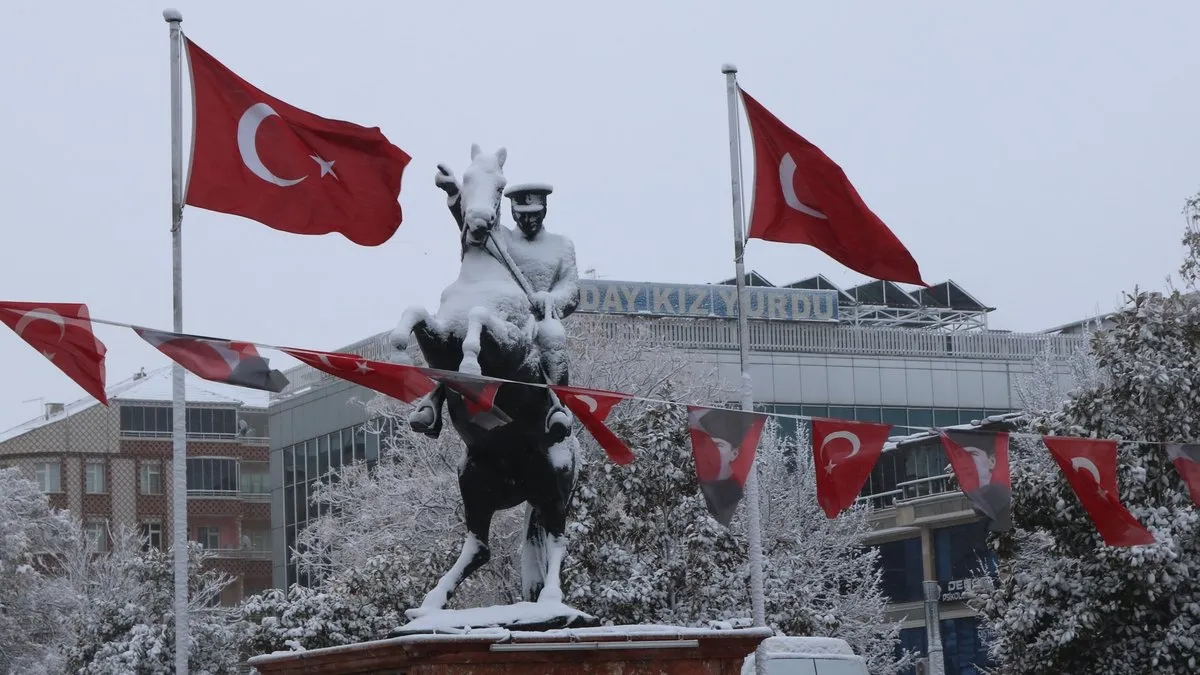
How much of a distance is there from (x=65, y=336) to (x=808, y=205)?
5814 mm

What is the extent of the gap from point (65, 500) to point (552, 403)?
60.0 metres

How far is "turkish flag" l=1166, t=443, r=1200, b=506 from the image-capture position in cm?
1559

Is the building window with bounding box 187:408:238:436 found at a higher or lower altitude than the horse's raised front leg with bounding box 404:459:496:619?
higher

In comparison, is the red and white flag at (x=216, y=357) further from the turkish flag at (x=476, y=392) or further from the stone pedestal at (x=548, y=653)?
the stone pedestal at (x=548, y=653)

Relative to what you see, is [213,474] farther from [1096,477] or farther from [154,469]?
[1096,477]

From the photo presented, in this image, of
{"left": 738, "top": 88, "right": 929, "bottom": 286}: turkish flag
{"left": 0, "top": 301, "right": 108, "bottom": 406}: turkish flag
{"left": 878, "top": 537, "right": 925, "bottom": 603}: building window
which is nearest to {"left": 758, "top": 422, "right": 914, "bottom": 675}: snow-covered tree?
{"left": 878, "top": 537, "right": 925, "bottom": 603}: building window

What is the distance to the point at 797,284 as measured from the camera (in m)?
62.6

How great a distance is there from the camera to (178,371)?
13297 millimetres

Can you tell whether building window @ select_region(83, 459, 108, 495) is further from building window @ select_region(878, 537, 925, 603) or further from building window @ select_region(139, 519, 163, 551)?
building window @ select_region(878, 537, 925, 603)

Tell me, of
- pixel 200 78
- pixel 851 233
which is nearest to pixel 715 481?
pixel 851 233

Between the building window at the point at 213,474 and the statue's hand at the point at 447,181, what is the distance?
61.9 metres

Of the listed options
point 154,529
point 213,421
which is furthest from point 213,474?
point 154,529

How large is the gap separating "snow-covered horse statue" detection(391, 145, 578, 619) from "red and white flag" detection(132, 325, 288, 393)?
165cm

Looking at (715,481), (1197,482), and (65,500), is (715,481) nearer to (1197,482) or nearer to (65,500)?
(1197,482)
